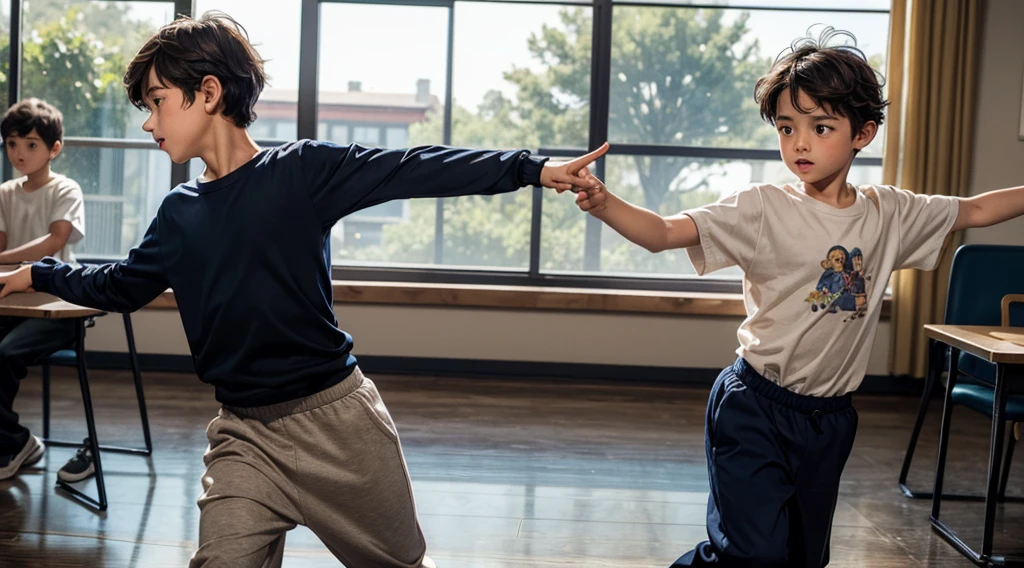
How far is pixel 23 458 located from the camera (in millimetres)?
3244

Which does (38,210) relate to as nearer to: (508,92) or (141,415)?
(141,415)

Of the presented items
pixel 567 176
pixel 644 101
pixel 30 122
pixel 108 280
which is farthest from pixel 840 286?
pixel 644 101

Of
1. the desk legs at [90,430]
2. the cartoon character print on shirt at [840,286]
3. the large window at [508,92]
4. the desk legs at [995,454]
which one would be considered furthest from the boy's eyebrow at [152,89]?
the large window at [508,92]

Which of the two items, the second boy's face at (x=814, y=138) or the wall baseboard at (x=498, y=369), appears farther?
the wall baseboard at (x=498, y=369)

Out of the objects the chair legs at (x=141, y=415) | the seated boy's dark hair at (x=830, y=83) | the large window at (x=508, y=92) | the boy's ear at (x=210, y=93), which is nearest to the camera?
the boy's ear at (x=210, y=93)

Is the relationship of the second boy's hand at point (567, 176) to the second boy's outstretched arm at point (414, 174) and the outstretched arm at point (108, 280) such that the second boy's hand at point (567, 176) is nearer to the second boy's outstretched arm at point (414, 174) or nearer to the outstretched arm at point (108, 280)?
the second boy's outstretched arm at point (414, 174)

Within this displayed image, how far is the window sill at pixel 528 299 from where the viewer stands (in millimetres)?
5156

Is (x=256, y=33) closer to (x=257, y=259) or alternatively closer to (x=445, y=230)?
(x=445, y=230)

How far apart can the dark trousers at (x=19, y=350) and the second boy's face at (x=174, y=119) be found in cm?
158

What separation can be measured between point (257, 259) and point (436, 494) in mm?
1711

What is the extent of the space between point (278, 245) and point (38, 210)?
2.32 m

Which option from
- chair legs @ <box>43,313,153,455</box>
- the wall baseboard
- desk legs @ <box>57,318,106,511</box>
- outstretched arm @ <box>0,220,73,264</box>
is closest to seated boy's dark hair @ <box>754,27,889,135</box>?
desk legs @ <box>57,318,106,511</box>

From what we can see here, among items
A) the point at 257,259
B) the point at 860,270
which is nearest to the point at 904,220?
the point at 860,270

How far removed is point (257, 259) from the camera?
1614 millimetres
